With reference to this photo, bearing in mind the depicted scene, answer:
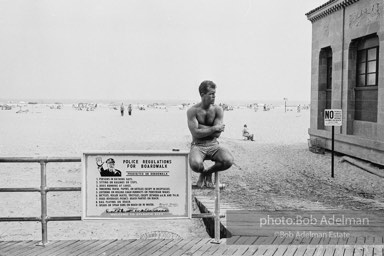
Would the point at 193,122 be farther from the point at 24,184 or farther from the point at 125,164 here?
the point at 24,184

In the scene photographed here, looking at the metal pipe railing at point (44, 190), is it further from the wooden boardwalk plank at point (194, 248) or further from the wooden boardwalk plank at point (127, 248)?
the wooden boardwalk plank at point (127, 248)

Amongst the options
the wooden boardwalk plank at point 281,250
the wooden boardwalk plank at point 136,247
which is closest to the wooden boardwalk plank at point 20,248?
the wooden boardwalk plank at point 136,247

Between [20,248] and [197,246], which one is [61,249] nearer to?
[20,248]

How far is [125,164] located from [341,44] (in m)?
12.7

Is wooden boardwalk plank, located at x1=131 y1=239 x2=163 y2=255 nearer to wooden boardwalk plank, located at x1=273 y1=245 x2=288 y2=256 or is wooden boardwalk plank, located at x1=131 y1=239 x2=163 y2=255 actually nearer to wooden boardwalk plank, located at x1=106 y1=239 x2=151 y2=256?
wooden boardwalk plank, located at x1=106 y1=239 x2=151 y2=256

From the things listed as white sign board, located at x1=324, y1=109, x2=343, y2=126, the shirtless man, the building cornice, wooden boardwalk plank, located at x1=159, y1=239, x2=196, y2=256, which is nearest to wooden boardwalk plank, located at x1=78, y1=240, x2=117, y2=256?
wooden boardwalk plank, located at x1=159, y1=239, x2=196, y2=256

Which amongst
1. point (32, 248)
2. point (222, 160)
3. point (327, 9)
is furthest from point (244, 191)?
point (327, 9)

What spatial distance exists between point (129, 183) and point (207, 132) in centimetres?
112

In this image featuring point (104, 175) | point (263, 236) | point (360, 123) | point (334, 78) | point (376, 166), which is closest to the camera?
point (104, 175)

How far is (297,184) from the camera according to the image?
1216cm

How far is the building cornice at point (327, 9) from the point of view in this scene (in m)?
15.7

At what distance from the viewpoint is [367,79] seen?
49.1 feet

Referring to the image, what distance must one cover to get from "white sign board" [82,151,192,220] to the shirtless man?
0.88 feet

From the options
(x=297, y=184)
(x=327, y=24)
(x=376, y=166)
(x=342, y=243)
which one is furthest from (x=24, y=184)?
(x=327, y=24)
